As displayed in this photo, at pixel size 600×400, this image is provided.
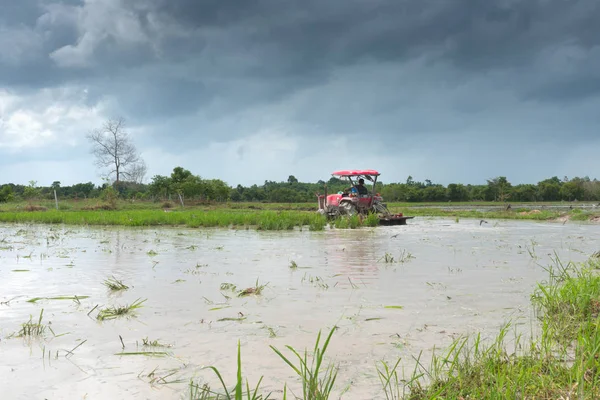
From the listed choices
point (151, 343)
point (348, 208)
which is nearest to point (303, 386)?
point (151, 343)

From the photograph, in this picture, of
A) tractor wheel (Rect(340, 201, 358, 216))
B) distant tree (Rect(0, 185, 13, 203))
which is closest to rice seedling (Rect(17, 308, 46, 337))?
tractor wheel (Rect(340, 201, 358, 216))

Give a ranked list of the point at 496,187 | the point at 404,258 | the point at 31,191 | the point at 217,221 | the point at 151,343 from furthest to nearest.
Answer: the point at 496,187 → the point at 31,191 → the point at 217,221 → the point at 404,258 → the point at 151,343

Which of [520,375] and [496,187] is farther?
[496,187]

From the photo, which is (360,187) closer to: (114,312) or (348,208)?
(348,208)

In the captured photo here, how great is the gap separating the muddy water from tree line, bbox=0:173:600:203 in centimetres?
3259

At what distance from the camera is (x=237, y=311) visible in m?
4.04

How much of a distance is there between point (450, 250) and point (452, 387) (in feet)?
22.3

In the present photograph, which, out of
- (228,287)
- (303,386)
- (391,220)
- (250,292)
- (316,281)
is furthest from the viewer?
(391,220)

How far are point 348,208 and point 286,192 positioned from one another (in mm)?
40197

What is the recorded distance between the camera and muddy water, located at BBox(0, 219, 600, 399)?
2.59m

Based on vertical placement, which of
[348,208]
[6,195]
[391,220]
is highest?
[6,195]

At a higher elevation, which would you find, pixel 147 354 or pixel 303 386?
pixel 303 386

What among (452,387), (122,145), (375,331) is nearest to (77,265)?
(375,331)

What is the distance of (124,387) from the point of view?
2.42 m
